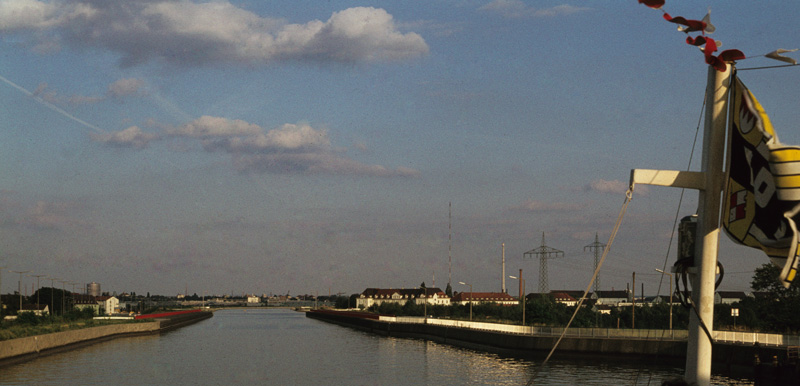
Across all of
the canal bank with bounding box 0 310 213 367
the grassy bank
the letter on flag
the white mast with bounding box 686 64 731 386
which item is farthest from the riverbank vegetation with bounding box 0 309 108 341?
the letter on flag

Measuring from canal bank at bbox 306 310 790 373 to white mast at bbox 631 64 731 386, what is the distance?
52.2ft

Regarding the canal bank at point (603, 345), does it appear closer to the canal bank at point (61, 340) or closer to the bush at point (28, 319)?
the canal bank at point (61, 340)

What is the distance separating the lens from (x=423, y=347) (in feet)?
281

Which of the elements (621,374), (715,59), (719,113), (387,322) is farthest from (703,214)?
(387,322)

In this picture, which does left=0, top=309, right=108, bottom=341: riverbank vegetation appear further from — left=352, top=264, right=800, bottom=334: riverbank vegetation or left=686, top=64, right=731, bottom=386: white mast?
left=686, top=64, right=731, bottom=386: white mast

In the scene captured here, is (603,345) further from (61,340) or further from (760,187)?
(760,187)

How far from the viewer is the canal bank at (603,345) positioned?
4603cm

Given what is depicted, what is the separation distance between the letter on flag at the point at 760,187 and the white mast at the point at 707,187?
228 mm

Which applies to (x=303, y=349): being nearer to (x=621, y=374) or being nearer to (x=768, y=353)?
(x=621, y=374)

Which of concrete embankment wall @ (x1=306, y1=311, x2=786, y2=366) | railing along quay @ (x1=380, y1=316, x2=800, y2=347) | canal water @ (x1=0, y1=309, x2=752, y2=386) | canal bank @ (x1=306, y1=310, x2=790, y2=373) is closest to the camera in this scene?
canal bank @ (x1=306, y1=310, x2=790, y2=373)

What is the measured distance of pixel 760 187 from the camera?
8.63 metres

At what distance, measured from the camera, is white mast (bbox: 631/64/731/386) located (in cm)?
996

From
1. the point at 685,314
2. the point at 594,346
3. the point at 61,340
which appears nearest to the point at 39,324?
the point at 61,340

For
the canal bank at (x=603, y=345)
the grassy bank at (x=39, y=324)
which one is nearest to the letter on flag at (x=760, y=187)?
the canal bank at (x=603, y=345)
